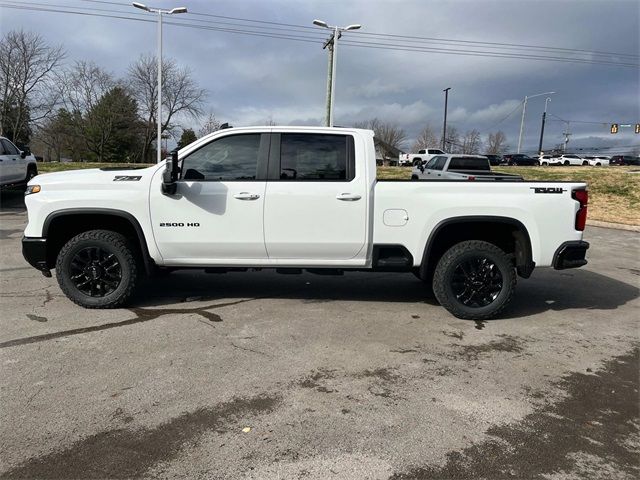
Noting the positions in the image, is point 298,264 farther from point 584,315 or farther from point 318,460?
point 584,315

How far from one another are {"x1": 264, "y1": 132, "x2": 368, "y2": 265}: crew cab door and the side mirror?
0.95 metres

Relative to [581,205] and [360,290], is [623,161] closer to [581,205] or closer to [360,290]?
[581,205]

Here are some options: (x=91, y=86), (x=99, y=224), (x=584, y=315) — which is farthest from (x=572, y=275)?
(x=91, y=86)

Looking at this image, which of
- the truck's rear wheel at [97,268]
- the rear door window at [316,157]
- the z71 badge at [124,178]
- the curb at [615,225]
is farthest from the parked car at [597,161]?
the truck's rear wheel at [97,268]

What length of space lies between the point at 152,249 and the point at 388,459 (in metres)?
3.40

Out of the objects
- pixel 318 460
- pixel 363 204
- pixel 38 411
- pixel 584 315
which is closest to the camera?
pixel 318 460

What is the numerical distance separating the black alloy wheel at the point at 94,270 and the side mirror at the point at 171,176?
0.92 meters

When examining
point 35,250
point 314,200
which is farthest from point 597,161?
point 35,250

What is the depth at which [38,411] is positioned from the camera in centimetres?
319

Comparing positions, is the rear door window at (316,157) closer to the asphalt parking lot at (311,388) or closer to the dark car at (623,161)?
the asphalt parking lot at (311,388)

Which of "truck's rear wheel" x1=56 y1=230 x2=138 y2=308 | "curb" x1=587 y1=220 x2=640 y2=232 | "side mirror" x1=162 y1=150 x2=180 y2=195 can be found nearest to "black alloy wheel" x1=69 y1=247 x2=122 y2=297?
"truck's rear wheel" x1=56 y1=230 x2=138 y2=308

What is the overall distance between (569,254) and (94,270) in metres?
5.00

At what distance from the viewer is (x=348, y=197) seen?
5023 millimetres

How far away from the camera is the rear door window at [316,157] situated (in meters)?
5.13
